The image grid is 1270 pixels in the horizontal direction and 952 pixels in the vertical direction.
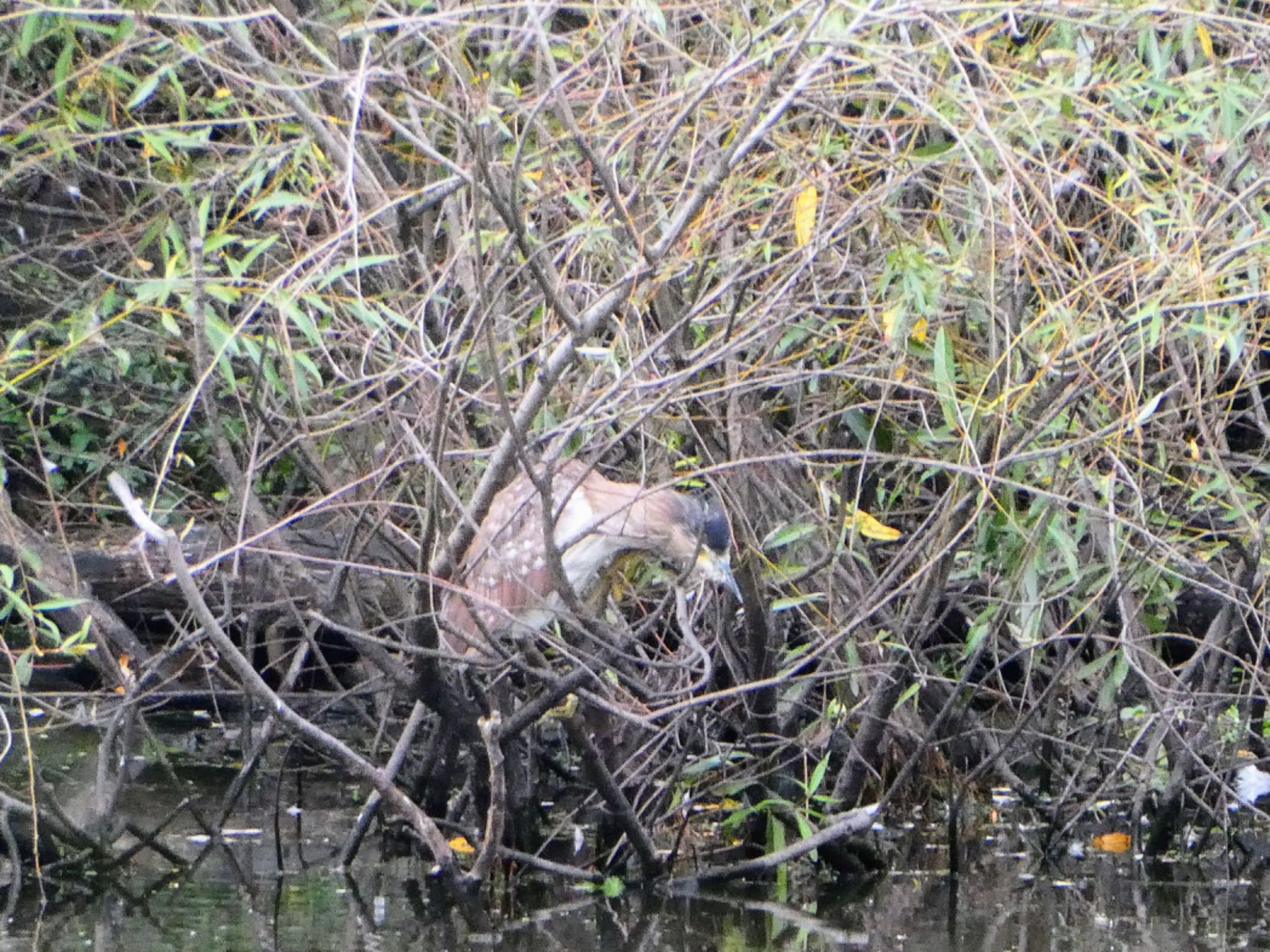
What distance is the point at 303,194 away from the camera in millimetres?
5047

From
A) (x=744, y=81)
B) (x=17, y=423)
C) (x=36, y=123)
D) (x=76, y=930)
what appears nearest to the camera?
(x=744, y=81)

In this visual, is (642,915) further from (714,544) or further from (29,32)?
(29,32)

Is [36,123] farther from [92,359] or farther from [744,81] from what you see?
[744,81]

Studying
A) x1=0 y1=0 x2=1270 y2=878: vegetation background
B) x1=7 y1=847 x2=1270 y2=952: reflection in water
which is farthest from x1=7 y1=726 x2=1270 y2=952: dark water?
x1=0 y1=0 x2=1270 y2=878: vegetation background

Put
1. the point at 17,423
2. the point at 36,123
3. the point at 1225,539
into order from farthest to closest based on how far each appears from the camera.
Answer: the point at 17,423, the point at 1225,539, the point at 36,123

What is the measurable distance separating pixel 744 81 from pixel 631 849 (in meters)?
2.55

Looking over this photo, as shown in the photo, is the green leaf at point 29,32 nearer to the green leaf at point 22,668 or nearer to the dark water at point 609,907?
the green leaf at point 22,668

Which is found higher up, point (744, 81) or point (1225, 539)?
point (744, 81)

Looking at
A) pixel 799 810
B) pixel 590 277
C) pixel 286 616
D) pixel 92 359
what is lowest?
pixel 799 810

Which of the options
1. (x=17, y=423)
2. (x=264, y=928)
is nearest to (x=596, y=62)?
(x=264, y=928)

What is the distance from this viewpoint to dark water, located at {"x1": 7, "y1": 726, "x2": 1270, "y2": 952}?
4.84 m

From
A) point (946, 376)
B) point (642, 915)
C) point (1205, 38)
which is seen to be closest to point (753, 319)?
point (946, 376)

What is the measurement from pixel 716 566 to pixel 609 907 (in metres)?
1.18

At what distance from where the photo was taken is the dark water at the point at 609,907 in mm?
4840
